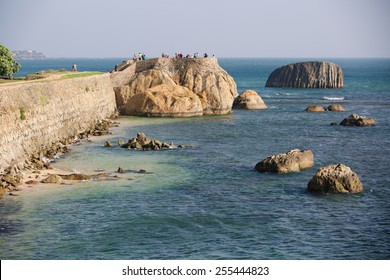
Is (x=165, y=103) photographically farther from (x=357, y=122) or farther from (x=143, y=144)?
(x=143, y=144)

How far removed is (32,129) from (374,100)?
89.2 m

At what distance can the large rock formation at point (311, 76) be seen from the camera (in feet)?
592

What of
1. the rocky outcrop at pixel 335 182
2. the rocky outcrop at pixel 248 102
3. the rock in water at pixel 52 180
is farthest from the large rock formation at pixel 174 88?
the rocky outcrop at pixel 335 182

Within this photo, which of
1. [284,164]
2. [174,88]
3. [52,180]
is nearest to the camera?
[52,180]

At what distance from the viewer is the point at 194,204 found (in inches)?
1727

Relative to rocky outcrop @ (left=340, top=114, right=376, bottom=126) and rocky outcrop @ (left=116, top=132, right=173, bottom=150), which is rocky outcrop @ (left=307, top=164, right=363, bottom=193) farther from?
rocky outcrop @ (left=340, top=114, right=376, bottom=126)

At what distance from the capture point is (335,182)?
46.6 meters

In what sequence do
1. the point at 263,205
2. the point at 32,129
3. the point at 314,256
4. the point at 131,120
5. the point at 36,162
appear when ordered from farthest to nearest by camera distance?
the point at 131,120 < the point at 32,129 < the point at 36,162 < the point at 263,205 < the point at 314,256

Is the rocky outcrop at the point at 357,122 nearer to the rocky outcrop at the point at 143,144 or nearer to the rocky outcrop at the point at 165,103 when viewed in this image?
the rocky outcrop at the point at 165,103

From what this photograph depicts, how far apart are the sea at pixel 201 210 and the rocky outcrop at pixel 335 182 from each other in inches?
29.8

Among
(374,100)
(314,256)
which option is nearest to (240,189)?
(314,256)

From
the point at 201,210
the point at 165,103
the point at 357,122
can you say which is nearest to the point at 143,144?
the point at 201,210

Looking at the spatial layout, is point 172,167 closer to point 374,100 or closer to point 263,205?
point 263,205

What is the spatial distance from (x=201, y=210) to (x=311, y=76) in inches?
5663
